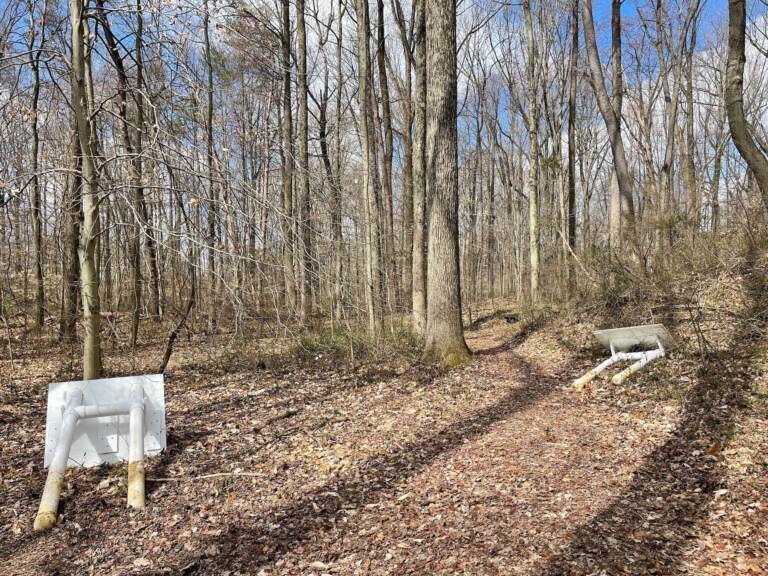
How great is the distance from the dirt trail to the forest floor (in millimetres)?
14

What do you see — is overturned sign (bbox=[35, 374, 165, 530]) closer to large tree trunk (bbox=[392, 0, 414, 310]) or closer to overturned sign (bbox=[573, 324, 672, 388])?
overturned sign (bbox=[573, 324, 672, 388])

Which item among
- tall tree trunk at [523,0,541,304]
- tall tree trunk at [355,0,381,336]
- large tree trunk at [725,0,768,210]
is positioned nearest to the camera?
large tree trunk at [725,0,768,210]

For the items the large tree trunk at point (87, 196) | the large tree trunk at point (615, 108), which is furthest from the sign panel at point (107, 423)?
the large tree trunk at point (615, 108)

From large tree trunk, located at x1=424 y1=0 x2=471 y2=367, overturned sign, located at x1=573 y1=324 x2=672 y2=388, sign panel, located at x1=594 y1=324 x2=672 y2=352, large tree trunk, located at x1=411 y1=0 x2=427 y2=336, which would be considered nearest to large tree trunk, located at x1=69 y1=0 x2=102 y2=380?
Answer: large tree trunk, located at x1=424 y1=0 x2=471 y2=367

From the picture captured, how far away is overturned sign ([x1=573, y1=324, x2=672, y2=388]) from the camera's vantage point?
566 cm

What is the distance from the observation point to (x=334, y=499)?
333 centimetres

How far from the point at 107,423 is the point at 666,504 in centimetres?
409

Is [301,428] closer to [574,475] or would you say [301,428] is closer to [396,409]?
[396,409]

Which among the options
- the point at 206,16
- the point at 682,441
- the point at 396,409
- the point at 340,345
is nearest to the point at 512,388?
the point at 396,409

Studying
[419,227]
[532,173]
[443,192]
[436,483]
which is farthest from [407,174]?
[436,483]

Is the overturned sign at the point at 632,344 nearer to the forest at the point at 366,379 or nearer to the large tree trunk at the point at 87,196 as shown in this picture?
the forest at the point at 366,379

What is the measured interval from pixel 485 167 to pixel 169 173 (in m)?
27.8

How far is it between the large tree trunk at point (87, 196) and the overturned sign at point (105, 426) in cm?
47

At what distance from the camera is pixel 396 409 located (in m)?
5.32
